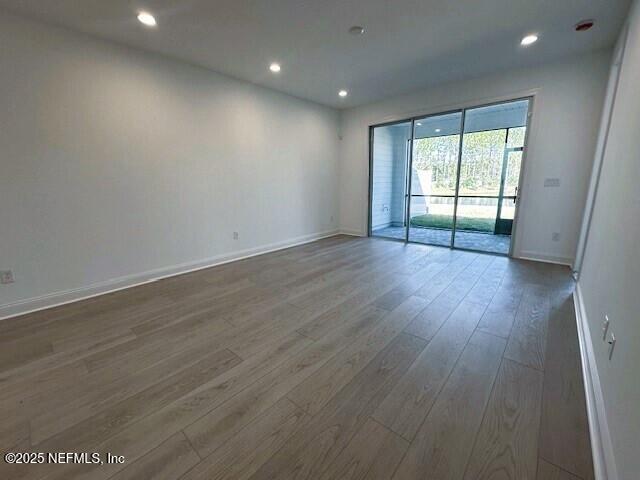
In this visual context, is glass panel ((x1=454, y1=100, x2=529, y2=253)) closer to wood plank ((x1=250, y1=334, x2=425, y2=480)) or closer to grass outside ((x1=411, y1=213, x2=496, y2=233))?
grass outside ((x1=411, y1=213, x2=496, y2=233))

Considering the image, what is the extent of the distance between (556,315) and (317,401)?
218cm

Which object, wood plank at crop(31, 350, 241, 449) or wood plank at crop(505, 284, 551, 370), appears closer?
wood plank at crop(31, 350, 241, 449)

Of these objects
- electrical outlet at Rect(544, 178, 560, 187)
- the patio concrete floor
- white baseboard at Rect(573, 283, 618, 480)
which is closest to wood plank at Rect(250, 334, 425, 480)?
white baseboard at Rect(573, 283, 618, 480)

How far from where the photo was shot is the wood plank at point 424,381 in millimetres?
1267

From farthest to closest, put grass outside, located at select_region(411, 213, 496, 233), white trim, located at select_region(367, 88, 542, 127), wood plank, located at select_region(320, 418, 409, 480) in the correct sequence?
grass outside, located at select_region(411, 213, 496, 233)
white trim, located at select_region(367, 88, 542, 127)
wood plank, located at select_region(320, 418, 409, 480)

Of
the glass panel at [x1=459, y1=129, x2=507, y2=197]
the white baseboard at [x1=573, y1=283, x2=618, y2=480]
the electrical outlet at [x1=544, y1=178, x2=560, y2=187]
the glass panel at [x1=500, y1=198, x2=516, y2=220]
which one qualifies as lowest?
the white baseboard at [x1=573, y1=283, x2=618, y2=480]

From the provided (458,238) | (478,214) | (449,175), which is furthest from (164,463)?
(478,214)

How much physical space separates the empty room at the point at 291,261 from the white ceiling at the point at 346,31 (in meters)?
0.03

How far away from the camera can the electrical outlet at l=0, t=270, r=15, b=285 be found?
7.54ft

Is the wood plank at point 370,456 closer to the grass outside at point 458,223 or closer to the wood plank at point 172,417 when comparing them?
the wood plank at point 172,417

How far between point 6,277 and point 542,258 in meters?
5.99

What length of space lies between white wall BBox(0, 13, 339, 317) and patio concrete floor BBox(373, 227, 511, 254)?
2.89 metres

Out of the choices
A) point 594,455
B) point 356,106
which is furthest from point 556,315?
point 356,106

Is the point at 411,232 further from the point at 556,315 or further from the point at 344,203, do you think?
the point at 556,315
